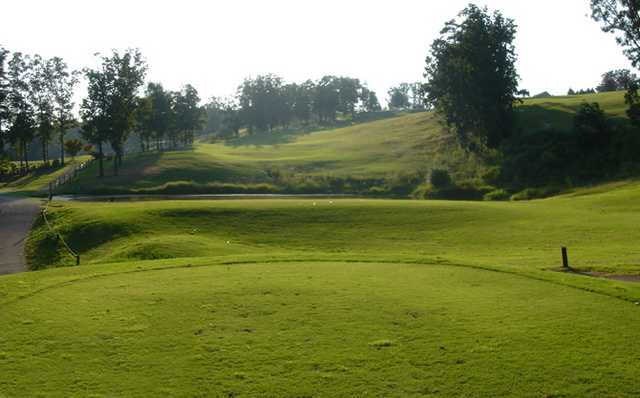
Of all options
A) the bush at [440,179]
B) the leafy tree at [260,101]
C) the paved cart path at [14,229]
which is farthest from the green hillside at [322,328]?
the leafy tree at [260,101]

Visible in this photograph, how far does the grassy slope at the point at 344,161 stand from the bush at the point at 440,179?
4.54 metres

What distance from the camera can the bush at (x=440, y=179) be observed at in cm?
6894

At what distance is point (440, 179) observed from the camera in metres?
69.4

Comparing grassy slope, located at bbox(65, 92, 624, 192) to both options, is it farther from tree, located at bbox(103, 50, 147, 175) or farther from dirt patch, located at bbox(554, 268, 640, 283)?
dirt patch, located at bbox(554, 268, 640, 283)

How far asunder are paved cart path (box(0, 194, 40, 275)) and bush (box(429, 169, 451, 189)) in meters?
43.2

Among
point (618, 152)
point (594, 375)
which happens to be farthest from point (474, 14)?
point (594, 375)

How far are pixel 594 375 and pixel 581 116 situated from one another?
69.5 m

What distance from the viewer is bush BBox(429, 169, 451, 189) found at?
68938 millimetres

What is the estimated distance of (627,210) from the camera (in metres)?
40.7

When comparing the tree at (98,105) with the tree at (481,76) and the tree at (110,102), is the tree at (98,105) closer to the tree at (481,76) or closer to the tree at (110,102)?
the tree at (110,102)

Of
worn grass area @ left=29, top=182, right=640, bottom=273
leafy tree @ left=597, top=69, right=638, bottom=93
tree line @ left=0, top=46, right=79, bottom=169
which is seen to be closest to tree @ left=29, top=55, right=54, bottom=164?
tree line @ left=0, top=46, right=79, bottom=169

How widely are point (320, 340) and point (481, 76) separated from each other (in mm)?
73543

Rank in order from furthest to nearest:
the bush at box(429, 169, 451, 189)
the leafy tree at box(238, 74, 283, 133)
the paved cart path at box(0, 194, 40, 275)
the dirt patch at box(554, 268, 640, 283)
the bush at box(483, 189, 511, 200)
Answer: the leafy tree at box(238, 74, 283, 133)
the bush at box(429, 169, 451, 189)
the bush at box(483, 189, 511, 200)
the paved cart path at box(0, 194, 40, 275)
the dirt patch at box(554, 268, 640, 283)

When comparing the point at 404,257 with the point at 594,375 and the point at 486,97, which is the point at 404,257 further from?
the point at 486,97
